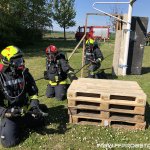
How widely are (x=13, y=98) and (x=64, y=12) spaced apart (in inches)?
1748

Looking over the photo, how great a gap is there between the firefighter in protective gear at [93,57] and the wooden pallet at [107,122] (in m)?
3.93

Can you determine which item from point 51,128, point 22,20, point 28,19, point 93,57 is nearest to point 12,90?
point 51,128

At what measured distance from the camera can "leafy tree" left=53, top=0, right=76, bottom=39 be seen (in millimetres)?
48219

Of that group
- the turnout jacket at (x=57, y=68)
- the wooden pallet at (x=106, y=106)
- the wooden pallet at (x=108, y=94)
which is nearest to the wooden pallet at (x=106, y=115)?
the wooden pallet at (x=106, y=106)

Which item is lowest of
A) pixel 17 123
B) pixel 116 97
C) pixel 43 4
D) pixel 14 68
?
pixel 17 123

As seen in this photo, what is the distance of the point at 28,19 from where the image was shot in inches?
1284

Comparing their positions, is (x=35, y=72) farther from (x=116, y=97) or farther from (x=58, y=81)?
(x=116, y=97)

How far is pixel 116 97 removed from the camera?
5867mm

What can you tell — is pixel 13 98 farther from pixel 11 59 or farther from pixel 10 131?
pixel 11 59

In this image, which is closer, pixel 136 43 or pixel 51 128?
pixel 51 128

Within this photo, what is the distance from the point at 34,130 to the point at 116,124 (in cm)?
177

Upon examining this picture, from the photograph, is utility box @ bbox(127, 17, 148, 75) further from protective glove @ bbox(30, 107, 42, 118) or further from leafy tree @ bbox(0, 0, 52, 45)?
leafy tree @ bbox(0, 0, 52, 45)

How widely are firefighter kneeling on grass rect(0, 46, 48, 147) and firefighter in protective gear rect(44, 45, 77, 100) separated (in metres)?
2.34

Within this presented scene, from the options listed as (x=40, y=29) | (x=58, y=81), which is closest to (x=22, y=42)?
(x=40, y=29)
